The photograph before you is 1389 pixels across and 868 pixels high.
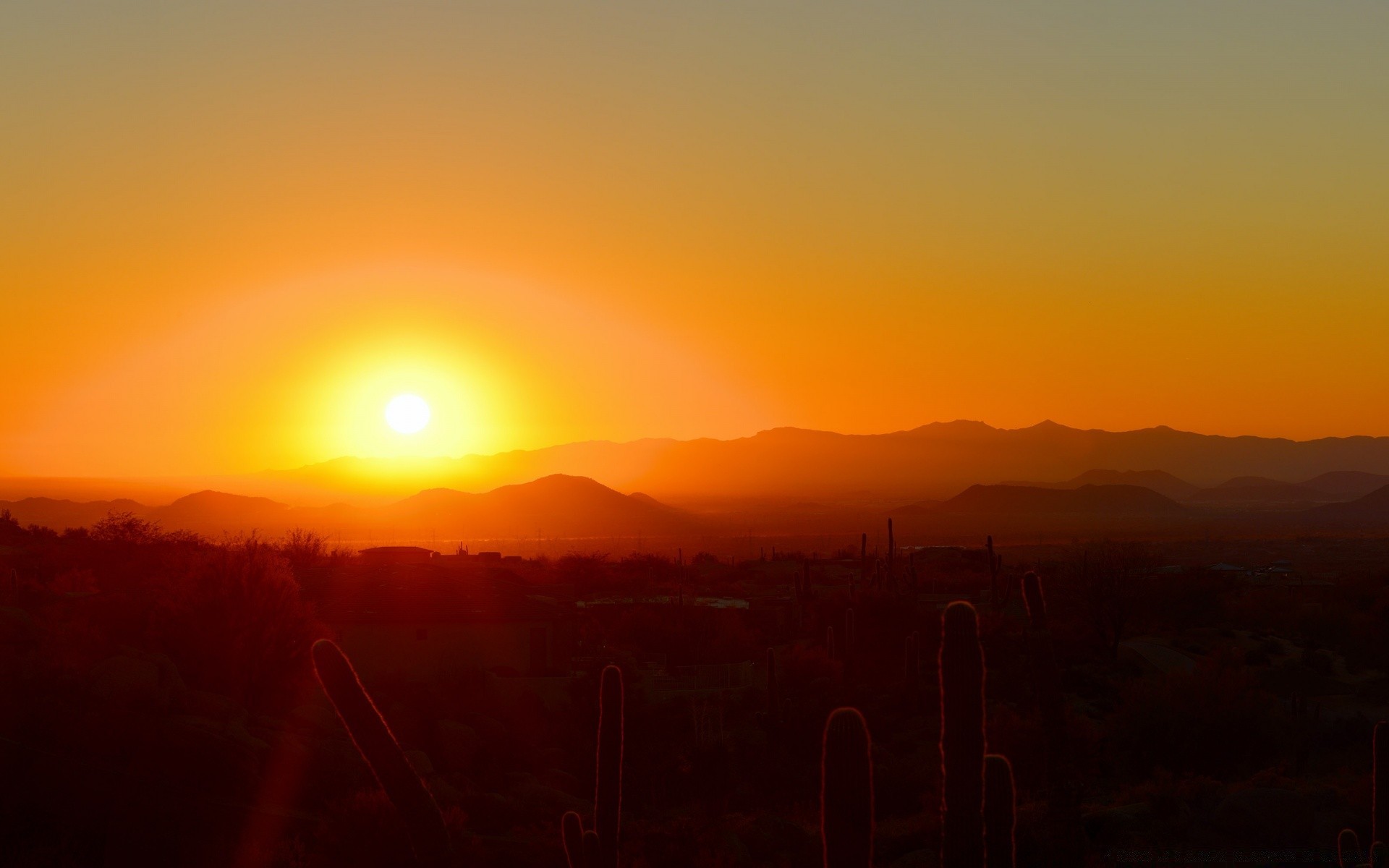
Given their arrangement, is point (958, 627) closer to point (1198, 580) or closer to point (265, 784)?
point (265, 784)

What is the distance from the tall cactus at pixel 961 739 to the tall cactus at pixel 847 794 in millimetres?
610

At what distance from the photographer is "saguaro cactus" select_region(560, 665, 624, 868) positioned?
1252cm

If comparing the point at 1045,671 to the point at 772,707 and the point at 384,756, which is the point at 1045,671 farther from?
the point at 772,707

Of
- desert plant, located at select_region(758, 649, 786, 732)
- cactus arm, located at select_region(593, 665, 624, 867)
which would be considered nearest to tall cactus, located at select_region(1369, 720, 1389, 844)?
cactus arm, located at select_region(593, 665, 624, 867)

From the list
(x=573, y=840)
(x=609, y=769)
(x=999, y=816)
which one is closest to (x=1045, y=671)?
(x=609, y=769)

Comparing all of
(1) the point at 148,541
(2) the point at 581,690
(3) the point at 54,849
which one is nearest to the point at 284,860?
(3) the point at 54,849

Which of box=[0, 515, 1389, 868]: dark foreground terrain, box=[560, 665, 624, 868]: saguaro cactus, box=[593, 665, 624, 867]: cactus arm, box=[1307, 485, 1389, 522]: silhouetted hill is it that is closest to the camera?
box=[560, 665, 624, 868]: saguaro cactus

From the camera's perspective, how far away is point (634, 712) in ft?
106

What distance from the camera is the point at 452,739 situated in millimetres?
29141

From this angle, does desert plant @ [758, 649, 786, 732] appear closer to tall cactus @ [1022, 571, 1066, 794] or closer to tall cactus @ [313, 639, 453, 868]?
tall cactus @ [1022, 571, 1066, 794]

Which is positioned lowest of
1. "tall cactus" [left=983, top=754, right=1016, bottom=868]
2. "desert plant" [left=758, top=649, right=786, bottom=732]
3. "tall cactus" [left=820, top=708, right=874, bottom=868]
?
"desert plant" [left=758, top=649, right=786, bottom=732]

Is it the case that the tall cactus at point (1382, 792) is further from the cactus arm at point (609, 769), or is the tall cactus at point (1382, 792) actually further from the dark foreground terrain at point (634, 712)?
the cactus arm at point (609, 769)

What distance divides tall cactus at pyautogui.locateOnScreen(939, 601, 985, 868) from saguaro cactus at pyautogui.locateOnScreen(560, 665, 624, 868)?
14.2 ft

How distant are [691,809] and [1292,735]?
16165 millimetres
